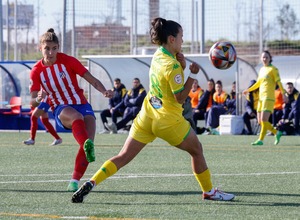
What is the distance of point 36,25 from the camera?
1358 inches

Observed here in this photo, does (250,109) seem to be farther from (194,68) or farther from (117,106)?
(194,68)

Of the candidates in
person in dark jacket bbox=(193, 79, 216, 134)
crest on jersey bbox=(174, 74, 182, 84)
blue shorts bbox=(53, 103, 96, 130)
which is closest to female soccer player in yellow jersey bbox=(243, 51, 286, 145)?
person in dark jacket bbox=(193, 79, 216, 134)

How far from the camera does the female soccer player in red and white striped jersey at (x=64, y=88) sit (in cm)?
956

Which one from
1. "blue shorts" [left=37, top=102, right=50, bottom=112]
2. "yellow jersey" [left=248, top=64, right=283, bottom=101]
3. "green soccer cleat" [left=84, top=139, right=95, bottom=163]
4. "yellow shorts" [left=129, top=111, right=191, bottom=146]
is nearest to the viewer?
"yellow shorts" [left=129, top=111, right=191, bottom=146]

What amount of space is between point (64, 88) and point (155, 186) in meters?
1.50

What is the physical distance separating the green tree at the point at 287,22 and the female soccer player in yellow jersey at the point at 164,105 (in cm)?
1940

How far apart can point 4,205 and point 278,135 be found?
11330 millimetres

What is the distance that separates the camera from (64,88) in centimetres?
988

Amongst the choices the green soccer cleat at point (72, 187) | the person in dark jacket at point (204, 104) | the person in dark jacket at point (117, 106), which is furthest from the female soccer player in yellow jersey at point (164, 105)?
the person in dark jacket at point (117, 106)

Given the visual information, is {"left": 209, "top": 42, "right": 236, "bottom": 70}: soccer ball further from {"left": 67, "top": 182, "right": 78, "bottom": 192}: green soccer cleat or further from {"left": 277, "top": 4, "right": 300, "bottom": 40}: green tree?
{"left": 277, "top": 4, "right": 300, "bottom": 40}: green tree

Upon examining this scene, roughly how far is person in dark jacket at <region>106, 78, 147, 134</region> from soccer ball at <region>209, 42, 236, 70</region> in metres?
12.3

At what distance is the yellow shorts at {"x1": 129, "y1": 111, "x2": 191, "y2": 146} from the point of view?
833 centimetres

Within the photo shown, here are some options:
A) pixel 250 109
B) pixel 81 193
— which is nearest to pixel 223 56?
pixel 81 193

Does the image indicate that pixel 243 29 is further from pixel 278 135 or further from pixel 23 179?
pixel 23 179
